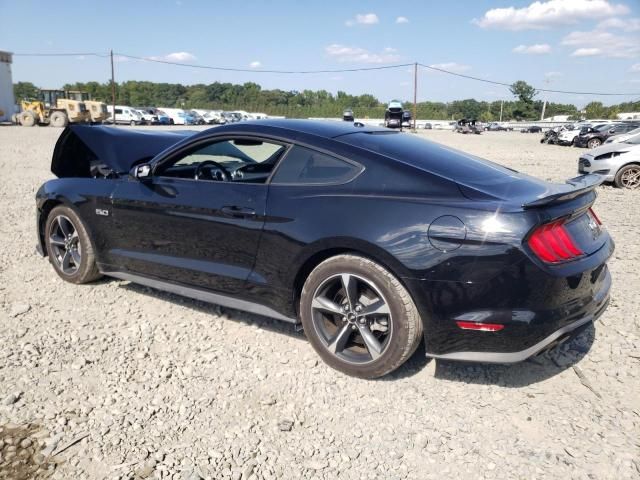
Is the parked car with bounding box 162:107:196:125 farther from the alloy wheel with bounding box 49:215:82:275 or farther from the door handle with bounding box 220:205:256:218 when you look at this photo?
the door handle with bounding box 220:205:256:218

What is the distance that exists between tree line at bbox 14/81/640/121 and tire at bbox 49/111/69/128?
5561 cm

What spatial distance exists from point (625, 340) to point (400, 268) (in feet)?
6.36

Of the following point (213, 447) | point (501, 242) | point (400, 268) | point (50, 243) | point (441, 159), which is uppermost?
point (441, 159)

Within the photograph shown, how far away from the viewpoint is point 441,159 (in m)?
3.16

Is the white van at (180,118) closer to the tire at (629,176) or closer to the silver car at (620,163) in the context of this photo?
the silver car at (620,163)

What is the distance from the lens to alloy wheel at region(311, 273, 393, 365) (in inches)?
112

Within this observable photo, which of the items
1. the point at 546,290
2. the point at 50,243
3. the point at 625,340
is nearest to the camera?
the point at 546,290

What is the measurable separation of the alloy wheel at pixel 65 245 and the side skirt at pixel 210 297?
0.56m

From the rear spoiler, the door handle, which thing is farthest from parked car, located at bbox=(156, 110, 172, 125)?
the rear spoiler

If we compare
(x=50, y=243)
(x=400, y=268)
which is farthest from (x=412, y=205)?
(x=50, y=243)

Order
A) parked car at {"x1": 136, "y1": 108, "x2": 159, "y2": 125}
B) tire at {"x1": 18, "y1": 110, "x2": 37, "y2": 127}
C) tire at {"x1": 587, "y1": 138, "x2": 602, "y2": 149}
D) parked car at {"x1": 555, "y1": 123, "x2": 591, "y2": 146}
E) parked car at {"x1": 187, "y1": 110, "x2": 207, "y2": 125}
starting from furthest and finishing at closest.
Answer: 1. parked car at {"x1": 187, "y1": 110, "x2": 207, "y2": 125}
2. parked car at {"x1": 136, "y1": 108, "x2": 159, "y2": 125}
3. tire at {"x1": 18, "y1": 110, "x2": 37, "y2": 127}
4. parked car at {"x1": 555, "y1": 123, "x2": 591, "y2": 146}
5. tire at {"x1": 587, "y1": 138, "x2": 602, "y2": 149}

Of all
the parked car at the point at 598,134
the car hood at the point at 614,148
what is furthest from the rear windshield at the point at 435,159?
the parked car at the point at 598,134

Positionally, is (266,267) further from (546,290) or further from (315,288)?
(546,290)

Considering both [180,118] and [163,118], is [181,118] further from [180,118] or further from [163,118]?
[163,118]
